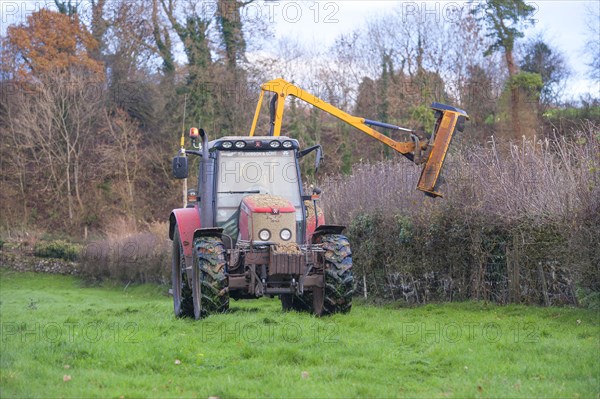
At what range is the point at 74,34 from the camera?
48.9 meters

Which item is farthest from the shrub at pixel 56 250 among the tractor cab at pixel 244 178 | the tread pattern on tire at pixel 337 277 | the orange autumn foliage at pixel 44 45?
the tread pattern on tire at pixel 337 277

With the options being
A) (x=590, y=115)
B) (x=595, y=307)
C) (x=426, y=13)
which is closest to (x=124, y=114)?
(x=426, y=13)

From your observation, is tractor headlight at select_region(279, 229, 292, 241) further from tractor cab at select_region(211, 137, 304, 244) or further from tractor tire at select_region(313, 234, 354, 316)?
tractor cab at select_region(211, 137, 304, 244)

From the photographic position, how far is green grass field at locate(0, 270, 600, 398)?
7.70 meters

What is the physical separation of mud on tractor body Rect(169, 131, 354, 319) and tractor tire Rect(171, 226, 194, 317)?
0.06 feet

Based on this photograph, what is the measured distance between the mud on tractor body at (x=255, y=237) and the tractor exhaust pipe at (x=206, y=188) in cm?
2

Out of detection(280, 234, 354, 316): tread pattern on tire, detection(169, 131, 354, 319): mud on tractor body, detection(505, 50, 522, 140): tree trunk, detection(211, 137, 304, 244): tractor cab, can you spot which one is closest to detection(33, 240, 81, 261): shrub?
detection(505, 50, 522, 140): tree trunk

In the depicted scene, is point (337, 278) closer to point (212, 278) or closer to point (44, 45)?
point (212, 278)

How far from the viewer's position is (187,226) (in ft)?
44.6

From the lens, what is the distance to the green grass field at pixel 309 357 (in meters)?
7.70

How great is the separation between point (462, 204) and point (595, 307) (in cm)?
374

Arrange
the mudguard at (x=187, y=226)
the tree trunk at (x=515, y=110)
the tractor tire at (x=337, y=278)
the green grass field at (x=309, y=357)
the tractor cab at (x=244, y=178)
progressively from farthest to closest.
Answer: the tree trunk at (x=515, y=110), the mudguard at (x=187, y=226), the tractor cab at (x=244, y=178), the tractor tire at (x=337, y=278), the green grass field at (x=309, y=357)

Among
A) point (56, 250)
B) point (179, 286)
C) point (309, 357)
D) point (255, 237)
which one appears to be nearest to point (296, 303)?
point (179, 286)

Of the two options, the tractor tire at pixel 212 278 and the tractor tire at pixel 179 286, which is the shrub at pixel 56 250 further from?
the tractor tire at pixel 212 278
